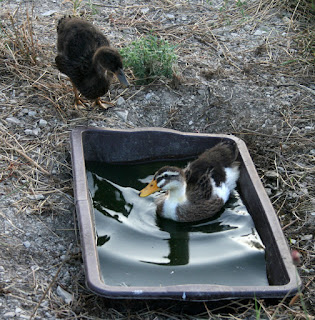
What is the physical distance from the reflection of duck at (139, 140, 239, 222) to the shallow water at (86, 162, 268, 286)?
0.09 metres

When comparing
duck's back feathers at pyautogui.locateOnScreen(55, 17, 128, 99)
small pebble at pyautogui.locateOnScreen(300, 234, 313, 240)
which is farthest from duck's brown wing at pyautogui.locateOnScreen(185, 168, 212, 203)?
duck's back feathers at pyautogui.locateOnScreen(55, 17, 128, 99)

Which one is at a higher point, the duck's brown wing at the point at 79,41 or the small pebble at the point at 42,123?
the duck's brown wing at the point at 79,41

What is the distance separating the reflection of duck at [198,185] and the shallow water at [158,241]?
0.30 feet

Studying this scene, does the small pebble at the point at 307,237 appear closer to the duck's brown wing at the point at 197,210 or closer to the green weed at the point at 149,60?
the duck's brown wing at the point at 197,210

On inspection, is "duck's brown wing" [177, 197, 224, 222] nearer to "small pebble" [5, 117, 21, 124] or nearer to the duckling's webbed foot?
the duckling's webbed foot

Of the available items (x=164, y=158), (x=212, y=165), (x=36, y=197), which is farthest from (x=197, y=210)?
(x=36, y=197)

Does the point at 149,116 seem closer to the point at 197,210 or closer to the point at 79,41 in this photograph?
the point at 79,41

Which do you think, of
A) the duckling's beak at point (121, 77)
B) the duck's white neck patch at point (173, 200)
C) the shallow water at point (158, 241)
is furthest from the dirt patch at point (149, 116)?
the duck's white neck patch at point (173, 200)

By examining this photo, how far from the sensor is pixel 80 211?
378 cm

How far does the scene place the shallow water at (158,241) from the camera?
3.75m

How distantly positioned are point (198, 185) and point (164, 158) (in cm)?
59

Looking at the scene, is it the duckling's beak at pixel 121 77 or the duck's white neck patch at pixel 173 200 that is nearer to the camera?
the duck's white neck patch at pixel 173 200

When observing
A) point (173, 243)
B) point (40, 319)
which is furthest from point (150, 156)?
point (40, 319)

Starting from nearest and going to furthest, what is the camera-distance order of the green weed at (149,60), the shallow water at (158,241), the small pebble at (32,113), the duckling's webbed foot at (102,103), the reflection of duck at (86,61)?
1. the shallow water at (158,241)
2. the reflection of duck at (86,61)
3. the small pebble at (32,113)
4. the duckling's webbed foot at (102,103)
5. the green weed at (149,60)
